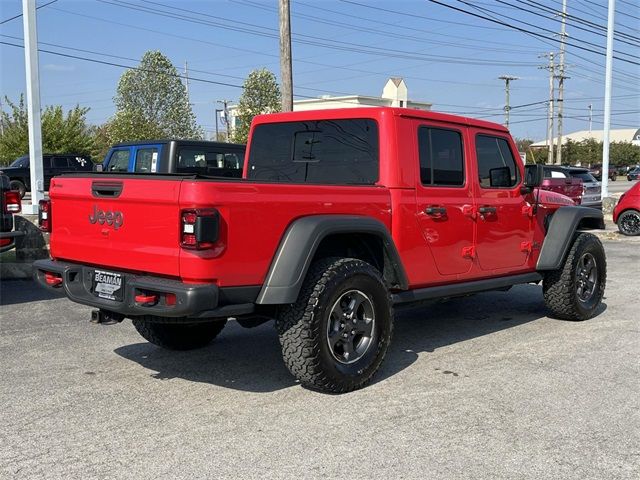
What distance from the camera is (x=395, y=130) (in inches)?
198

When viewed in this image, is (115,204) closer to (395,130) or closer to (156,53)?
(395,130)

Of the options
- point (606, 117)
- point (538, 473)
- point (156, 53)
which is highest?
point (156, 53)

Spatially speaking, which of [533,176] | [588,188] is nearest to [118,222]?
[533,176]

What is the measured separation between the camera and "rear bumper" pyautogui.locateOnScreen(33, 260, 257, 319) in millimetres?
3811

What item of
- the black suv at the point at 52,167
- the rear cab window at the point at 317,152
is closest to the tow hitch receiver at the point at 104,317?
the rear cab window at the point at 317,152

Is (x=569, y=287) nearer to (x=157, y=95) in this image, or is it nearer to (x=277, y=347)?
(x=277, y=347)

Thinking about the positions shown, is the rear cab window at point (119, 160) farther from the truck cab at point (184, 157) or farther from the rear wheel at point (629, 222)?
the rear wheel at point (629, 222)

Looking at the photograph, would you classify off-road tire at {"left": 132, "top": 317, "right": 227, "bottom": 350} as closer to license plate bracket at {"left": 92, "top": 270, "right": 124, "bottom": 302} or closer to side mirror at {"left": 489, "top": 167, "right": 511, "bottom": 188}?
license plate bracket at {"left": 92, "top": 270, "right": 124, "bottom": 302}

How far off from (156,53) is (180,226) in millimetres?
43982

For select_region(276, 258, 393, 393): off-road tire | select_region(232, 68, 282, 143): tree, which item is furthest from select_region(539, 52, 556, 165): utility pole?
select_region(276, 258, 393, 393): off-road tire

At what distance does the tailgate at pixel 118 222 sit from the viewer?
3.96 metres

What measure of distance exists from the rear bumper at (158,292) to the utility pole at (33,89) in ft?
27.5

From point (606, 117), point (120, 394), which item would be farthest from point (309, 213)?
point (606, 117)

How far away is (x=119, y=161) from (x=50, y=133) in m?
27.8
